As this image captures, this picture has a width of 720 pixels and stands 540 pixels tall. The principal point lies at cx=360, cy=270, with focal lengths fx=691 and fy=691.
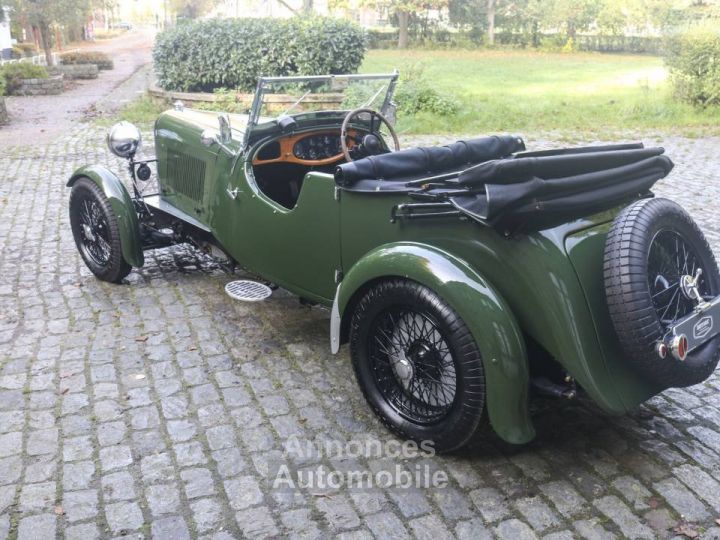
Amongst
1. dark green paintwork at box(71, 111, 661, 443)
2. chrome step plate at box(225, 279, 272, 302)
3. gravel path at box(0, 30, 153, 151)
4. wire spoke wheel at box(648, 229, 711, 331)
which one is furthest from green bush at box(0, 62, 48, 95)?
wire spoke wheel at box(648, 229, 711, 331)

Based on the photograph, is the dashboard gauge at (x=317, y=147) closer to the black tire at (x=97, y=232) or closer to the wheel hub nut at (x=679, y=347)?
the black tire at (x=97, y=232)

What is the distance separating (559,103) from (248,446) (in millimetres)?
12979

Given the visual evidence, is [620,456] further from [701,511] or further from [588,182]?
[588,182]

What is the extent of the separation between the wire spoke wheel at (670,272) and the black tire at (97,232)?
3372mm

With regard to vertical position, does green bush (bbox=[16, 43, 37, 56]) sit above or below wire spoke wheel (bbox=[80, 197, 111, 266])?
above

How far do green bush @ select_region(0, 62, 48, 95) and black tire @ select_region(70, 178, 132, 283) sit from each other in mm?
14610

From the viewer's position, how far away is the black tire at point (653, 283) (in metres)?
2.52

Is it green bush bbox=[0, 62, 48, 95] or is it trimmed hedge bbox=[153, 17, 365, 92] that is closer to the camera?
trimmed hedge bbox=[153, 17, 365, 92]

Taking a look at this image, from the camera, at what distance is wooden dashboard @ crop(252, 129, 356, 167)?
4.24 m

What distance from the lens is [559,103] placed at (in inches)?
566

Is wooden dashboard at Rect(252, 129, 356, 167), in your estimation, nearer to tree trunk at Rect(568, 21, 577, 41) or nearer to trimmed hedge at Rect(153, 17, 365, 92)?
trimmed hedge at Rect(153, 17, 365, 92)

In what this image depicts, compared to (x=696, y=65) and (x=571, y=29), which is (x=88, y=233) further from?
(x=571, y=29)

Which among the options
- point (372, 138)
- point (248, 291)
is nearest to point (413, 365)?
point (248, 291)

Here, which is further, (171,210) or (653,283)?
(171,210)
